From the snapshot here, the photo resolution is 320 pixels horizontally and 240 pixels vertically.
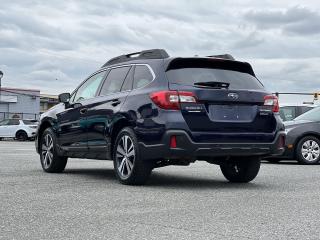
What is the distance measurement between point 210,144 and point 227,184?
126cm

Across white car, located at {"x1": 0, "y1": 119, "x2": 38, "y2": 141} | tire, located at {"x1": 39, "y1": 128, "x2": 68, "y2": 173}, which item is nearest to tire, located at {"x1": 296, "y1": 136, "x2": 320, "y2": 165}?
tire, located at {"x1": 39, "y1": 128, "x2": 68, "y2": 173}

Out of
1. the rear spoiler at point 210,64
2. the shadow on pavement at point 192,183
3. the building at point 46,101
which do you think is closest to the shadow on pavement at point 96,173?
the shadow on pavement at point 192,183

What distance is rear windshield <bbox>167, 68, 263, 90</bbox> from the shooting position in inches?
314

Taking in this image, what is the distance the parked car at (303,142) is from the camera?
13.6 metres

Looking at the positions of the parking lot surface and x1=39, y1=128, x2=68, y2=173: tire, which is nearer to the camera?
the parking lot surface

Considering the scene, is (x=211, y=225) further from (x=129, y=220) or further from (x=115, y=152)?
(x=115, y=152)

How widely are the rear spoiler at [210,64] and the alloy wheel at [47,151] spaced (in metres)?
3.20

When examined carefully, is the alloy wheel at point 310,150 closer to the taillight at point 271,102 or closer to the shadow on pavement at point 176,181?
the shadow on pavement at point 176,181

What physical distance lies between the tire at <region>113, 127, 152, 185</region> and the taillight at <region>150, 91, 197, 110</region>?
0.64m

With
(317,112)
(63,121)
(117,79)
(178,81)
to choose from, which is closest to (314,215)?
(178,81)

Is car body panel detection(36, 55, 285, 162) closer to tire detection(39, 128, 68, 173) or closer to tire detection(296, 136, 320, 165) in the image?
tire detection(39, 128, 68, 173)

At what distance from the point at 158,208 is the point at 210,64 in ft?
8.99

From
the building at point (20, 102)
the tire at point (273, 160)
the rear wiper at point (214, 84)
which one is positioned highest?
the building at point (20, 102)

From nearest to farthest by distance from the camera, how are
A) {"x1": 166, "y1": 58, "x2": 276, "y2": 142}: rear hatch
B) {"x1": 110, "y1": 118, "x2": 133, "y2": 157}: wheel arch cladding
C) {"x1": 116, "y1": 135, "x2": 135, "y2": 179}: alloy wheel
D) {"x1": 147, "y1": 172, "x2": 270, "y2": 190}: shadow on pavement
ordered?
{"x1": 166, "y1": 58, "x2": 276, "y2": 142}: rear hatch → {"x1": 116, "y1": 135, "x2": 135, "y2": 179}: alloy wheel → {"x1": 110, "y1": 118, "x2": 133, "y2": 157}: wheel arch cladding → {"x1": 147, "y1": 172, "x2": 270, "y2": 190}: shadow on pavement
